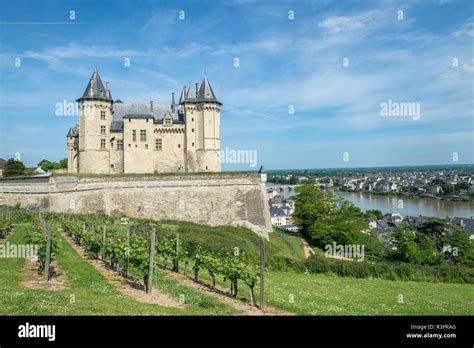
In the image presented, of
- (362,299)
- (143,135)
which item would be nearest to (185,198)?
(143,135)

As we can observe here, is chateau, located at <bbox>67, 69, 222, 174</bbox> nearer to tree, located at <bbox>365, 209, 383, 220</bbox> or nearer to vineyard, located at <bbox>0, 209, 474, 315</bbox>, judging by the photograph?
vineyard, located at <bbox>0, 209, 474, 315</bbox>

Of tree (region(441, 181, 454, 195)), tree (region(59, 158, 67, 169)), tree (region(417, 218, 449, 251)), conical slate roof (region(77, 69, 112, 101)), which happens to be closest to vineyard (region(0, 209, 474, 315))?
conical slate roof (region(77, 69, 112, 101))

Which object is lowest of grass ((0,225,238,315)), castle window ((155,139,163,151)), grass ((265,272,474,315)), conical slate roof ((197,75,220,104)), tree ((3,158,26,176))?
grass ((265,272,474,315))

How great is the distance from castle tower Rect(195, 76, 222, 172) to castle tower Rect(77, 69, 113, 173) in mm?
9732

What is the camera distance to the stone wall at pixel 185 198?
1360 inches

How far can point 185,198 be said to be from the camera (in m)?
35.7

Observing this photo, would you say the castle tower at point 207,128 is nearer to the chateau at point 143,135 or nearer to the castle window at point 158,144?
the chateau at point 143,135

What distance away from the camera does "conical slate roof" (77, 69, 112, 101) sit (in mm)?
37812

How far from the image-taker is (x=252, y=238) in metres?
30.8

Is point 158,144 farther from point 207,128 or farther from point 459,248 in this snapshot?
point 459,248

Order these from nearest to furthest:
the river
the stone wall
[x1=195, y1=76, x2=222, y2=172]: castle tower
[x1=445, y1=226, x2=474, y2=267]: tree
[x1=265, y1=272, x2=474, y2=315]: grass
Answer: [x1=265, y1=272, x2=474, y2=315]: grass
[x1=445, y1=226, x2=474, y2=267]: tree
the stone wall
[x1=195, y1=76, x2=222, y2=172]: castle tower
the river

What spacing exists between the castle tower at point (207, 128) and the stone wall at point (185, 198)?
423cm
